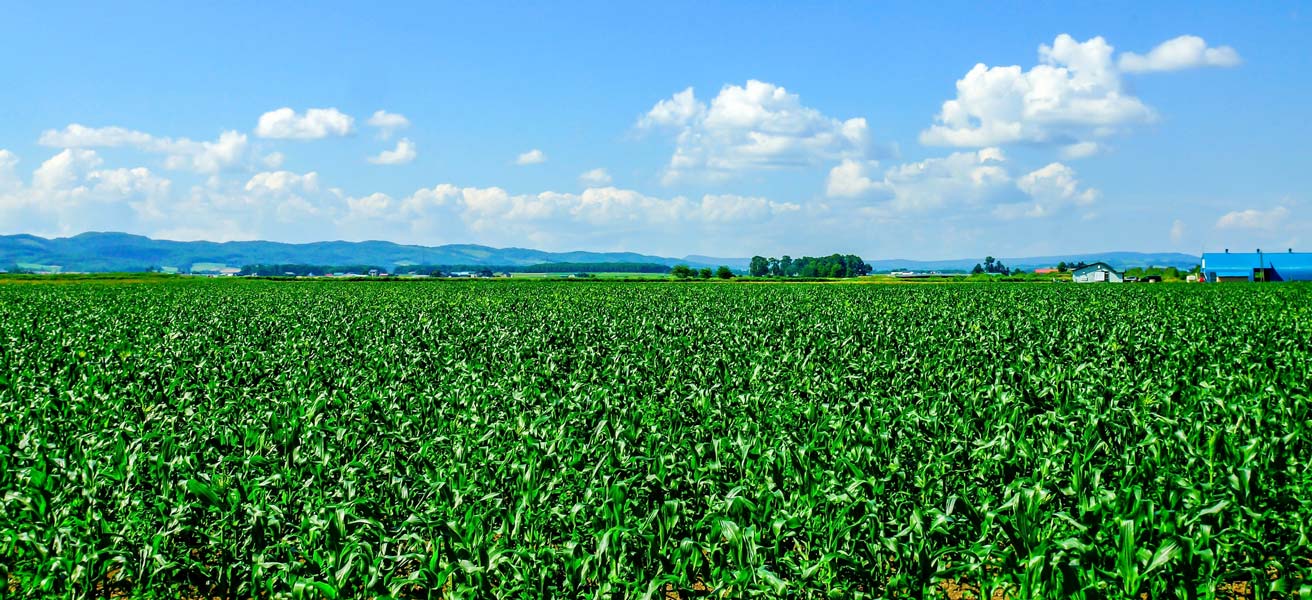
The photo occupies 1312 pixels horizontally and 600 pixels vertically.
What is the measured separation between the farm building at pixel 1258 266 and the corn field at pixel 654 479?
131 meters

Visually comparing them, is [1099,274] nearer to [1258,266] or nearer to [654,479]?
[1258,266]

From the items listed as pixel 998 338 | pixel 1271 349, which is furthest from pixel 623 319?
pixel 1271 349

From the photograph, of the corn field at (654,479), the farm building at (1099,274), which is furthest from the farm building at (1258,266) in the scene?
the corn field at (654,479)

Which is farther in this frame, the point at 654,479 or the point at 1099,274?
the point at 1099,274

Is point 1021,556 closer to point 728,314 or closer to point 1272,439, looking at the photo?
point 1272,439

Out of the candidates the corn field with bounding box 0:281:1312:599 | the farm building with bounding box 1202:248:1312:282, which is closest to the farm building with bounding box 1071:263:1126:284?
the farm building with bounding box 1202:248:1312:282

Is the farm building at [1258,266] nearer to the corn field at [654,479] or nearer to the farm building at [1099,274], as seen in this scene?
the farm building at [1099,274]

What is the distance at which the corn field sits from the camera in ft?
18.6

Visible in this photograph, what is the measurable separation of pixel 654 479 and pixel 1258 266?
148577 millimetres

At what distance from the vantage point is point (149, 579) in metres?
5.88

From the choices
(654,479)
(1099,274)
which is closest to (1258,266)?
(1099,274)

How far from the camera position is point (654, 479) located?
7.16m

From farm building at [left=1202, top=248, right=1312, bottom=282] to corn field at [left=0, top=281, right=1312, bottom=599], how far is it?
130839 millimetres

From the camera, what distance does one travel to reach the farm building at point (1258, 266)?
4924 inches
